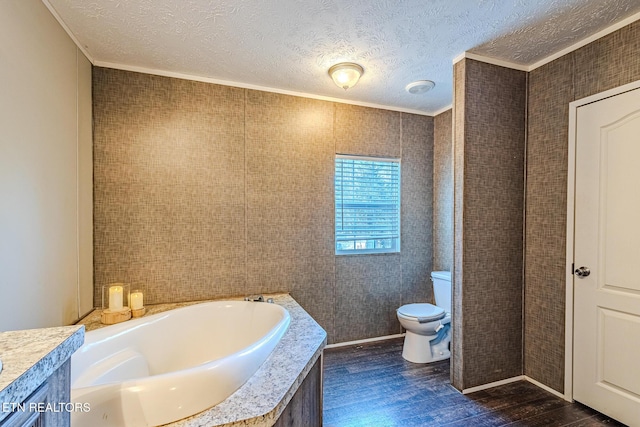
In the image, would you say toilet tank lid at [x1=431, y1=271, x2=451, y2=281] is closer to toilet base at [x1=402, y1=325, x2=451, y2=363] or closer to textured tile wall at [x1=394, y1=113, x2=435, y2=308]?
textured tile wall at [x1=394, y1=113, x2=435, y2=308]

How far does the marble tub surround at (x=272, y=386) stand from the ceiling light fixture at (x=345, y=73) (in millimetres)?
1788

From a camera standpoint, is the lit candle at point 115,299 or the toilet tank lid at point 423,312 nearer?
the lit candle at point 115,299

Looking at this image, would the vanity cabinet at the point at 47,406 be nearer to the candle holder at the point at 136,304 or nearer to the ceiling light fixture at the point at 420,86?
the candle holder at the point at 136,304

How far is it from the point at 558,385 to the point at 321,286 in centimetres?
188

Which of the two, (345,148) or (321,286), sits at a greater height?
(345,148)

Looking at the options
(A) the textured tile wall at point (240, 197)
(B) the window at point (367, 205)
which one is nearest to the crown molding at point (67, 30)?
(A) the textured tile wall at point (240, 197)

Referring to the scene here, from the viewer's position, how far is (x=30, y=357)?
2.00 feet

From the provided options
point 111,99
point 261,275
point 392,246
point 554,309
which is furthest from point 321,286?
point 111,99

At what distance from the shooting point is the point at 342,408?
199cm

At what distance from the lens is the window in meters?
2.93

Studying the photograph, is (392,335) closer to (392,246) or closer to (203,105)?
(392,246)

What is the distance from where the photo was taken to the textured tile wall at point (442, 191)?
120 inches

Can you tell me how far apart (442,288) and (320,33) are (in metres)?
2.44

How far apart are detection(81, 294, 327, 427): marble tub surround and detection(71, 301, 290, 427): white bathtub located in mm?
41
